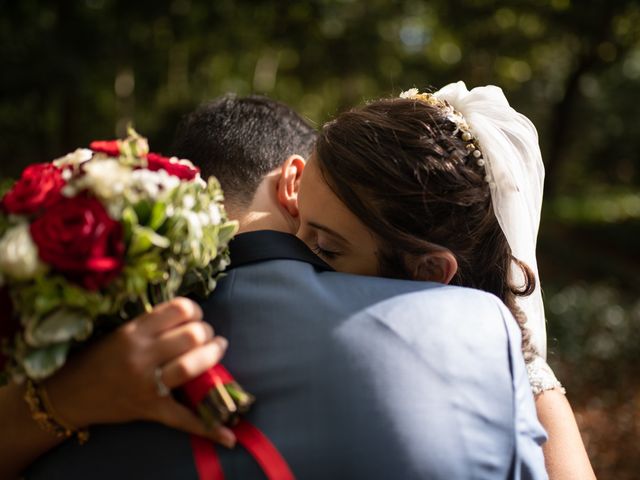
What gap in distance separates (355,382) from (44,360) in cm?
68

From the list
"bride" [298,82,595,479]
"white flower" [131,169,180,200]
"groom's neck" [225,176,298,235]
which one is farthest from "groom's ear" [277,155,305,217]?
"white flower" [131,169,180,200]

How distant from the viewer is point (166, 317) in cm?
155

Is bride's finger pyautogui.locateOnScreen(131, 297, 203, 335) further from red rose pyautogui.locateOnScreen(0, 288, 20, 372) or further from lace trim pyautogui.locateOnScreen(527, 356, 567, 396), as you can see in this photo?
lace trim pyautogui.locateOnScreen(527, 356, 567, 396)

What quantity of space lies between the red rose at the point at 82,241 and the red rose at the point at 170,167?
27 centimetres

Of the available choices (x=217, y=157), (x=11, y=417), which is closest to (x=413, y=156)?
(x=217, y=157)

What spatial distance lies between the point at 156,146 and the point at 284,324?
17857 millimetres

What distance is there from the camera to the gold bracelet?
1.65 meters

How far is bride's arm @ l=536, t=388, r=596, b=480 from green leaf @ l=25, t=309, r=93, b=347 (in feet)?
5.04

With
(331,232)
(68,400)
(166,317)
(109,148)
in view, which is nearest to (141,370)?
(166,317)

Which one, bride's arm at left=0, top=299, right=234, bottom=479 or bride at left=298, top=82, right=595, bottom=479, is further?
bride at left=298, top=82, right=595, bottom=479

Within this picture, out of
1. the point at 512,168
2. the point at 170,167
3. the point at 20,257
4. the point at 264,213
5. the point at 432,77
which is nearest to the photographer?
the point at 20,257

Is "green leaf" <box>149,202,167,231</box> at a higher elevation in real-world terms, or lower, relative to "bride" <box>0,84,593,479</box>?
higher

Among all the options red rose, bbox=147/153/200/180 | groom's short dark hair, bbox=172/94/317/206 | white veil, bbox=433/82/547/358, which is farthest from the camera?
groom's short dark hair, bbox=172/94/317/206

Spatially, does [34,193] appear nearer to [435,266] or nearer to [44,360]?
[44,360]
